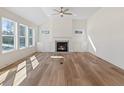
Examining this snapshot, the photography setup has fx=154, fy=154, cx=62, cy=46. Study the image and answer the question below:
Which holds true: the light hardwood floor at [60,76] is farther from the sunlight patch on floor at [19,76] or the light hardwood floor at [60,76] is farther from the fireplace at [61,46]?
the fireplace at [61,46]

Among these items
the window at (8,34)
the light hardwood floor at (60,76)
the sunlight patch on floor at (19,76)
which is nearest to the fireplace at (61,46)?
the window at (8,34)

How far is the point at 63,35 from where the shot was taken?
1204 centimetres

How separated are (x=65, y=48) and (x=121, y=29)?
7.22m

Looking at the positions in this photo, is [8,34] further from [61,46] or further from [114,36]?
[61,46]

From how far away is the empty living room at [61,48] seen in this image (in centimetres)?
400

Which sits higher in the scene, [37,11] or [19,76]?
[37,11]

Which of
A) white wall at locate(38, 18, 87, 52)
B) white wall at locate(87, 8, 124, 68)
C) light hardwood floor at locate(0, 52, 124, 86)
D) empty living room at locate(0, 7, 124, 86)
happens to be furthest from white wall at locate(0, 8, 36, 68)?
white wall at locate(38, 18, 87, 52)

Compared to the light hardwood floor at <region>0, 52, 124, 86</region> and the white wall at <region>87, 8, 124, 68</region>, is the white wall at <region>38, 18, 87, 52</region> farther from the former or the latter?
the light hardwood floor at <region>0, 52, 124, 86</region>

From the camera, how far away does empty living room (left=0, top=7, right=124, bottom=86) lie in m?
4.00

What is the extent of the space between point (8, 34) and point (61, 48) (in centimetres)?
629

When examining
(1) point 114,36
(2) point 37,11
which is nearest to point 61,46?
(2) point 37,11
